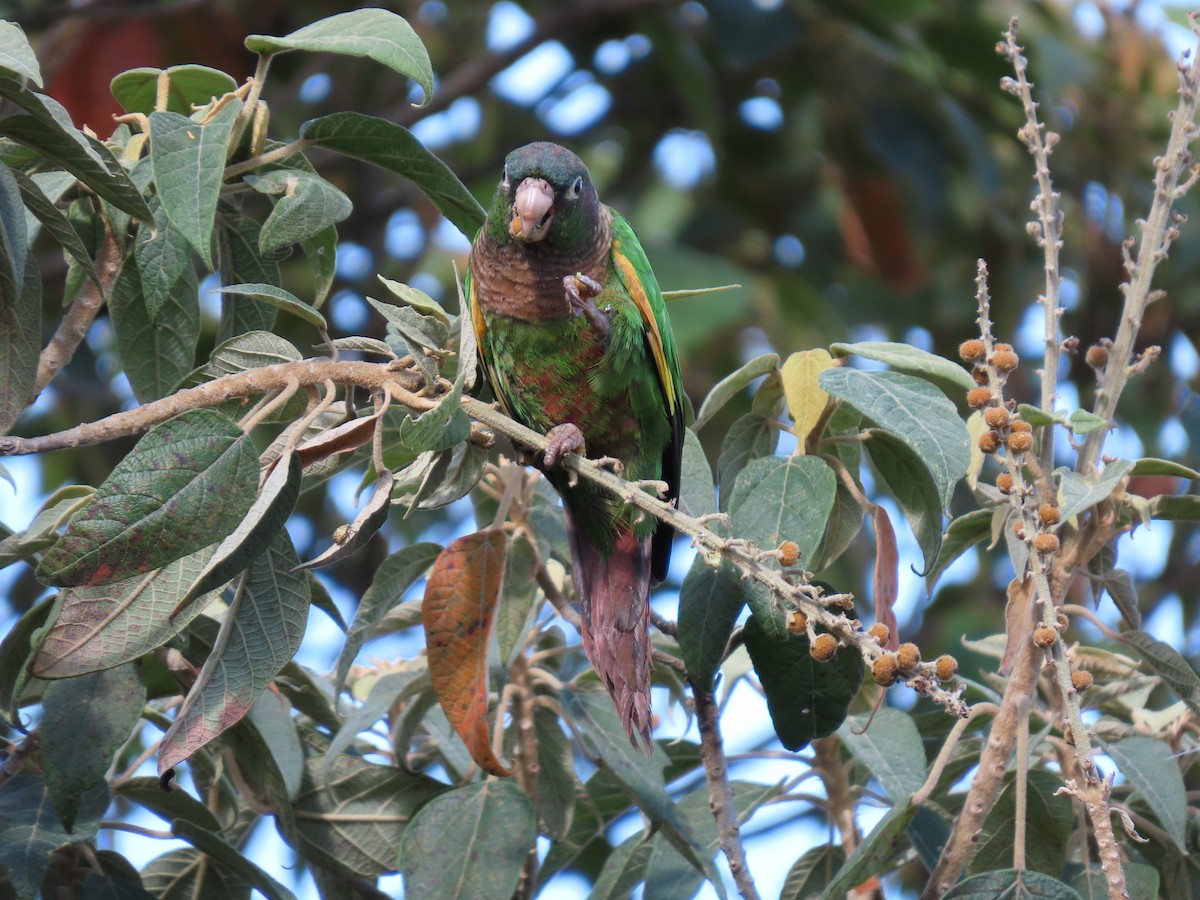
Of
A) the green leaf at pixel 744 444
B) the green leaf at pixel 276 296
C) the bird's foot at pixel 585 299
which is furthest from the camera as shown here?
the bird's foot at pixel 585 299

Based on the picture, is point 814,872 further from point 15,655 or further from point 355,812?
point 15,655

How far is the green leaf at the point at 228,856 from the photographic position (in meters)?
2.01

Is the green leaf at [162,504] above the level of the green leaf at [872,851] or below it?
above

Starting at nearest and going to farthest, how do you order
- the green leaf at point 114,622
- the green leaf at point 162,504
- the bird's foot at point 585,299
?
1. the green leaf at point 162,504
2. the green leaf at point 114,622
3. the bird's foot at point 585,299

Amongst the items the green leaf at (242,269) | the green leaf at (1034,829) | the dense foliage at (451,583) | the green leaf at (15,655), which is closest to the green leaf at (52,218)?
the dense foliage at (451,583)

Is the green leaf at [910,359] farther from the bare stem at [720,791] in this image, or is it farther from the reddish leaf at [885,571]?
the bare stem at [720,791]

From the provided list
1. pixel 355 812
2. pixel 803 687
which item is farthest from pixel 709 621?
pixel 355 812

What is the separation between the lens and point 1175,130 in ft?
6.47

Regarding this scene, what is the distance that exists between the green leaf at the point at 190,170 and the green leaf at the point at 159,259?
14 centimetres

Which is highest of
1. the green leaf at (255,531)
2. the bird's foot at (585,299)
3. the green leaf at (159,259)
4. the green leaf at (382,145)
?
the green leaf at (382,145)

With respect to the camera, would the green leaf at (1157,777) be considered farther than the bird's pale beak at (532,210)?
No

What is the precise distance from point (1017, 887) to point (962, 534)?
0.67 meters

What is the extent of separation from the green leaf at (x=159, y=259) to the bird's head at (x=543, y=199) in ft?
2.95

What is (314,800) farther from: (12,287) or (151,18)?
(151,18)
